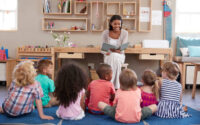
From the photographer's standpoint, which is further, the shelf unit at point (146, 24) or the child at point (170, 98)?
the shelf unit at point (146, 24)

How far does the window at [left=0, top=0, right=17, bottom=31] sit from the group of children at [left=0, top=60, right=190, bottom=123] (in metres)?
3.34

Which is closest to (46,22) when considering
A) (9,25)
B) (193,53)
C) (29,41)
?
(29,41)

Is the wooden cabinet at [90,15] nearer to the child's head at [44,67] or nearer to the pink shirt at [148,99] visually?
the child's head at [44,67]

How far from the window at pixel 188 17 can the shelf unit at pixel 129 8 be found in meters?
1.02

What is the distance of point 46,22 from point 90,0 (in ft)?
3.53

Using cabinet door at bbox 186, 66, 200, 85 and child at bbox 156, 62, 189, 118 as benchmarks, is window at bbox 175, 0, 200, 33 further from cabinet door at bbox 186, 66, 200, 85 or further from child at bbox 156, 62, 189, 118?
child at bbox 156, 62, 189, 118

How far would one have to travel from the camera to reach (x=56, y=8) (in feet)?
16.2

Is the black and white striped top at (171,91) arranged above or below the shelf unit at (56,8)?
below

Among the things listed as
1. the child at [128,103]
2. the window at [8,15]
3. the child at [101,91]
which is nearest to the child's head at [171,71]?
the child at [128,103]

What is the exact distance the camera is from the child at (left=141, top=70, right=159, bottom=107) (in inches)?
87.4

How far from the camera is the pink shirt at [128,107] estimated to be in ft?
6.43

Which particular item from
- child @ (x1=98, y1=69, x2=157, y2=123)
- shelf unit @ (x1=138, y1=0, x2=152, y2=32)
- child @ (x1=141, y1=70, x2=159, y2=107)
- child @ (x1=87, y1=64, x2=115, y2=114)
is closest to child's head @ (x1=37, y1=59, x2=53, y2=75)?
child @ (x1=87, y1=64, x2=115, y2=114)

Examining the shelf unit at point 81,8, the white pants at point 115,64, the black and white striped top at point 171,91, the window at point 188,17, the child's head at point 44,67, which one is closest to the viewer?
the black and white striped top at point 171,91

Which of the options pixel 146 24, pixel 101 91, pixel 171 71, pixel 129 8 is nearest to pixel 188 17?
pixel 146 24
